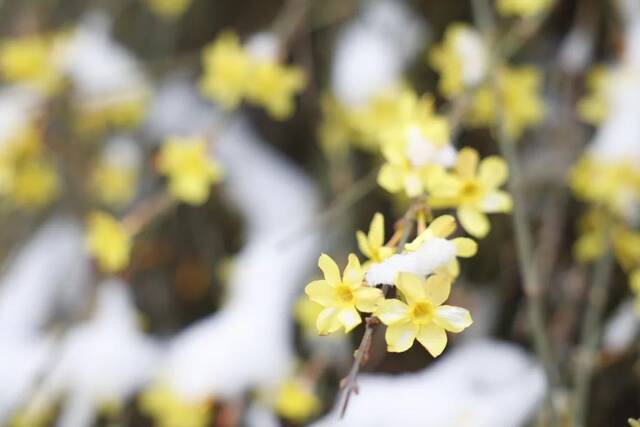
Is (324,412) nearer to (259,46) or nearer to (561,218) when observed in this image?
(561,218)

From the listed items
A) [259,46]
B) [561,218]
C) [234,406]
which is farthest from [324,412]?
[259,46]

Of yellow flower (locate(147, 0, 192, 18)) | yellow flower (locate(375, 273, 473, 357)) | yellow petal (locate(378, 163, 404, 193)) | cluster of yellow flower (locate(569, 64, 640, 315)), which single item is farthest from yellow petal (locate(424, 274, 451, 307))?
yellow flower (locate(147, 0, 192, 18))

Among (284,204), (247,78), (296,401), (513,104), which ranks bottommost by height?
(296,401)

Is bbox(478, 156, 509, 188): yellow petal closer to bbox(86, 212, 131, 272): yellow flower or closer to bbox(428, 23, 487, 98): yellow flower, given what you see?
bbox(428, 23, 487, 98): yellow flower

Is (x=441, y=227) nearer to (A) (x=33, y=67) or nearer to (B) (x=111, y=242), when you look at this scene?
(B) (x=111, y=242)

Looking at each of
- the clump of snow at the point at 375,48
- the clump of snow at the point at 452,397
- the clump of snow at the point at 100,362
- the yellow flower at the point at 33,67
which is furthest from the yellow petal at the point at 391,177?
the yellow flower at the point at 33,67

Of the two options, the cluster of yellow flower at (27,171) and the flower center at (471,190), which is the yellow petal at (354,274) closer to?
the flower center at (471,190)

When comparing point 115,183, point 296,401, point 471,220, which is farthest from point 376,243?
point 115,183
